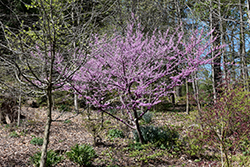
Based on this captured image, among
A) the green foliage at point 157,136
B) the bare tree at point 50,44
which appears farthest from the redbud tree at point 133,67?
the bare tree at point 50,44

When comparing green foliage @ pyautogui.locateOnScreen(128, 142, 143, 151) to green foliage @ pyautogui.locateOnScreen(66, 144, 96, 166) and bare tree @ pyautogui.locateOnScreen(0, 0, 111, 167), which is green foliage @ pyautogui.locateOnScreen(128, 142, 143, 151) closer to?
green foliage @ pyautogui.locateOnScreen(66, 144, 96, 166)

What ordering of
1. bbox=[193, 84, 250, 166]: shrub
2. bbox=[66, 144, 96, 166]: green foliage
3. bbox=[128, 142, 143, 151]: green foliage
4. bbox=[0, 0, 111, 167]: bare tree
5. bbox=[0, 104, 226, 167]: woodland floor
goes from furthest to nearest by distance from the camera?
1. bbox=[128, 142, 143, 151]: green foliage
2. bbox=[0, 104, 226, 167]: woodland floor
3. bbox=[66, 144, 96, 166]: green foliage
4. bbox=[193, 84, 250, 166]: shrub
5. bbox=[0, 0, 111, 167]: bare tree

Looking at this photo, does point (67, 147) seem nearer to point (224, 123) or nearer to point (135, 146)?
point (135, 146)

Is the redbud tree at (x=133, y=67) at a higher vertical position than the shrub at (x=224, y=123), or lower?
higher

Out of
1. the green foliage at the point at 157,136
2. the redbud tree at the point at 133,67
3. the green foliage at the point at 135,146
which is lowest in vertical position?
the green foliage at the point at 135,146

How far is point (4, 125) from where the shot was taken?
23.8ft

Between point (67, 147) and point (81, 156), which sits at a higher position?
point (81, 156)

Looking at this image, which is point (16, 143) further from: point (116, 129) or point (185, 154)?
point (185, 154)

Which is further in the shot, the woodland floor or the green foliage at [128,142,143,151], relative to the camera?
the green foliage at [128,142,143,151]

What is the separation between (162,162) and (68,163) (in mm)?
2428

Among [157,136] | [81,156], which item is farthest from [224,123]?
[81,156]

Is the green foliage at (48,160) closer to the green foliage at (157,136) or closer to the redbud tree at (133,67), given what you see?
the redbud tree at (133,67)

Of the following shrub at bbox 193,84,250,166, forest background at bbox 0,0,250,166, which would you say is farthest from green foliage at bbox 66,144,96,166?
shrub at bbox 193,84,250,166

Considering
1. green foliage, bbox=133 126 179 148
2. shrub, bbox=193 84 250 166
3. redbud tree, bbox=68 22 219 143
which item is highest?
redbud tree, bbox=68 22 219 143
